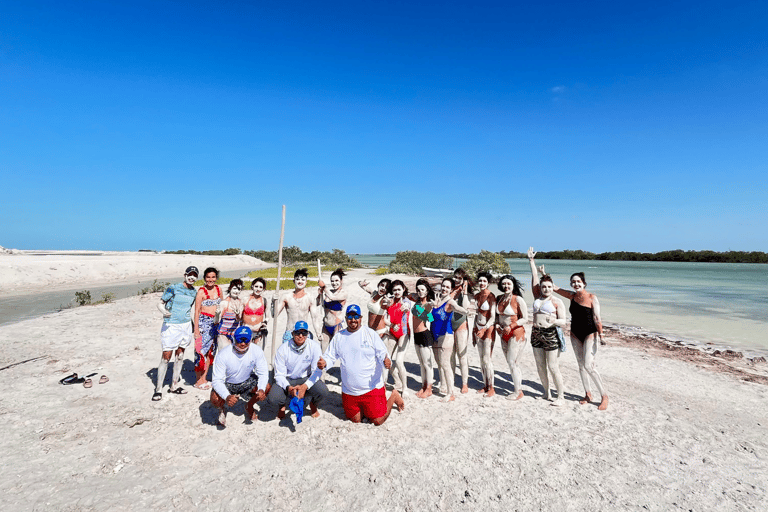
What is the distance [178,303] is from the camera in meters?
5.86

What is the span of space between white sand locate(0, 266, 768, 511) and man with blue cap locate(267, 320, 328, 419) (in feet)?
1.44

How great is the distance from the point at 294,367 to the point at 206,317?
7.14 ft

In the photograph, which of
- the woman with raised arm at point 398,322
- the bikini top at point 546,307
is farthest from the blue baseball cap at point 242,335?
the bikini top at point 546,307

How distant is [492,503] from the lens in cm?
359

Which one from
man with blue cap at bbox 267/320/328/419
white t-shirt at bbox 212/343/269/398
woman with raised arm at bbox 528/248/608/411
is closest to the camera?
white t-shirt at bbox 212/343/269/398

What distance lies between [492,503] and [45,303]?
22.4 meters

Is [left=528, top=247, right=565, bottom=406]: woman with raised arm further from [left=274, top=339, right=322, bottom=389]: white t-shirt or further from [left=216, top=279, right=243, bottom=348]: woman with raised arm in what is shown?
[left=216, top=279, right=243, bottom=348]: woman with raised arm

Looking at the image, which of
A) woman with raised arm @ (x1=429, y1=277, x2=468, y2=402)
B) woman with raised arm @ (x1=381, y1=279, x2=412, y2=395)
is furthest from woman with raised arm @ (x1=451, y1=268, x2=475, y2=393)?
woman with raised arm @ (x1=381, y1=279, x2=412, y2=395)

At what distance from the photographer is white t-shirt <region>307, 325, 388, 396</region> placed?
201 inches

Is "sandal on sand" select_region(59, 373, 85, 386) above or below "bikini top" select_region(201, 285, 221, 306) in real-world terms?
below

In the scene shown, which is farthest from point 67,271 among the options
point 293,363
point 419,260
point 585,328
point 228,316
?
point 419,260

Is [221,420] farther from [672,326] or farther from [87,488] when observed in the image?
[672,326]

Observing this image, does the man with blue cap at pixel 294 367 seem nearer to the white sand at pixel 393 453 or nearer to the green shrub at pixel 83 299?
the white sand at pixel 393 453

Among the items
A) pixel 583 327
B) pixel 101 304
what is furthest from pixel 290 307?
pixel 101 304
